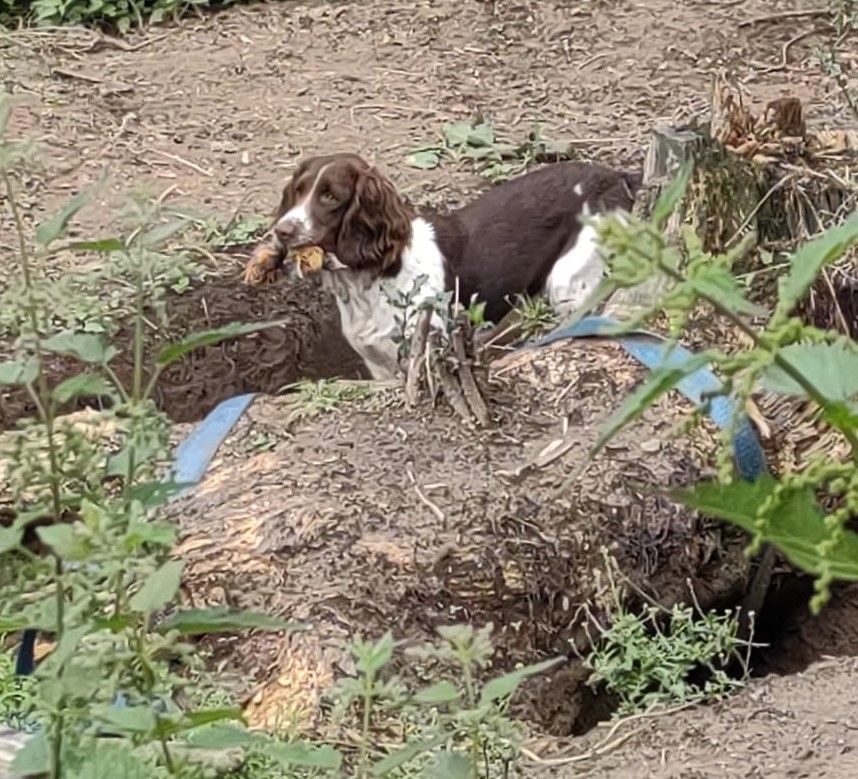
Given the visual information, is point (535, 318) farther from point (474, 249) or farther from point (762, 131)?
point (762, 131)

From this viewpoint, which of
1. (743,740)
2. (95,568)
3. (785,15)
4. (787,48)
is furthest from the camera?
(785,15)

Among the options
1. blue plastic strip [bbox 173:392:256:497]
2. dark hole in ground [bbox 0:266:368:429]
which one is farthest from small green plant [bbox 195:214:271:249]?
blue plastic strip [bbox 173:392:256:497]

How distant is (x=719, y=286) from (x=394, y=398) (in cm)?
347

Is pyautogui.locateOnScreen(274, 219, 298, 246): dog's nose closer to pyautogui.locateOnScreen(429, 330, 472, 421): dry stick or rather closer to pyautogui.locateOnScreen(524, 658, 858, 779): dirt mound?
pyautogui.locateOnScreen(429, 330, 472, 421): dry stick

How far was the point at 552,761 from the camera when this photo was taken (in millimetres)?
3566

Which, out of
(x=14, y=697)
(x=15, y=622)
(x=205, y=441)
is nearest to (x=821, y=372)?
→ (x=15, y=622)

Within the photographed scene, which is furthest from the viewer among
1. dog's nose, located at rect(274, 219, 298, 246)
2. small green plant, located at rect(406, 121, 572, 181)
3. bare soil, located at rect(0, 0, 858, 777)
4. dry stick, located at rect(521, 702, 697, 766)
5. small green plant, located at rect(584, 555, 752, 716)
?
small green plant, located at rect(406, 121, 572, 181)

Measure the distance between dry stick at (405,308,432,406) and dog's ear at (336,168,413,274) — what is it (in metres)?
1.62

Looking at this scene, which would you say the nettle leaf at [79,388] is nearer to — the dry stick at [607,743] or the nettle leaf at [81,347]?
the nettle leaf at [81,347]

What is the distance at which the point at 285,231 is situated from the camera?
623 centimetres

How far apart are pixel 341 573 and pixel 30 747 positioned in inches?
83.5

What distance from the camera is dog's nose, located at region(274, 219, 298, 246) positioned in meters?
6.21

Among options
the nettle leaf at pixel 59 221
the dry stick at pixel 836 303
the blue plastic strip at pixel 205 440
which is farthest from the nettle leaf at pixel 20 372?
the dry stick at pixel 836 303

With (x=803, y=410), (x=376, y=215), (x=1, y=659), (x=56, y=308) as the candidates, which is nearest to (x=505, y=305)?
(x=376, y=215)
